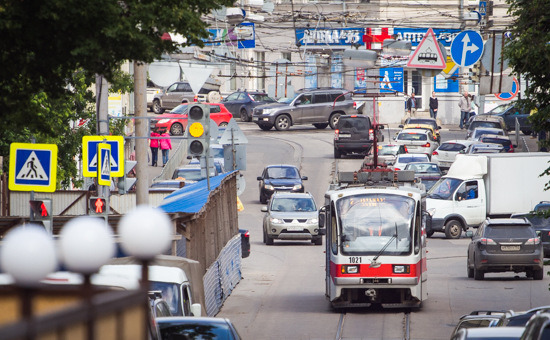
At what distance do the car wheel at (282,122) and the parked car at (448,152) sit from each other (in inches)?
512

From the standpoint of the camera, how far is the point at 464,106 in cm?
6731

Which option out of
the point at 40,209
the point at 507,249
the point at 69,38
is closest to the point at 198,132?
the point at 40,209

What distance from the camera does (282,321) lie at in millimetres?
19422

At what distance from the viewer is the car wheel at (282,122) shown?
62.8 m

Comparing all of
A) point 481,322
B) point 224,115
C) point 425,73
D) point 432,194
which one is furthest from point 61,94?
point 224,115

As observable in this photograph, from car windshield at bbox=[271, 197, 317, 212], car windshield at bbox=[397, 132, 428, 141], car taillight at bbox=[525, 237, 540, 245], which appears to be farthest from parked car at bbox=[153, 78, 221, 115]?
car taillight at bbox=[525, 237, 540, 245]

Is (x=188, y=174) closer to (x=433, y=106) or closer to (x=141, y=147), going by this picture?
(x=141, y=147)

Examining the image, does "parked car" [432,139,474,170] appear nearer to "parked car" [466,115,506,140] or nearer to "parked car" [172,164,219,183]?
"parked car" [466,115,506,140]

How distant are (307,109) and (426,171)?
18.2 m

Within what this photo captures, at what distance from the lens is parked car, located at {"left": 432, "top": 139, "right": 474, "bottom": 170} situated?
5103 centimetres

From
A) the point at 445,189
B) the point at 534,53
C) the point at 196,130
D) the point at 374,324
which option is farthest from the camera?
the point at 445,189

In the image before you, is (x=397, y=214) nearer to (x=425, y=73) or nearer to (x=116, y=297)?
(x=425, y=73)

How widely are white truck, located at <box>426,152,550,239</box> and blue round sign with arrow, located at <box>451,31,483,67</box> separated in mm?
9045

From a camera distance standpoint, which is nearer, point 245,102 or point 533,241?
point 533,241
